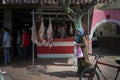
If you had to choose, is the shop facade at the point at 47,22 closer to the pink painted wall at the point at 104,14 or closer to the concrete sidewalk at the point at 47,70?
the concrete sidewalk at the point at 47,70

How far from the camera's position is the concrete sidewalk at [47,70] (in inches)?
584

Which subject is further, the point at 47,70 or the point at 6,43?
the point at 6,43

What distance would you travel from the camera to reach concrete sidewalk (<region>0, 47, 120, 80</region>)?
48.7 feet

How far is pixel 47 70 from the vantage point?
54.6 feet

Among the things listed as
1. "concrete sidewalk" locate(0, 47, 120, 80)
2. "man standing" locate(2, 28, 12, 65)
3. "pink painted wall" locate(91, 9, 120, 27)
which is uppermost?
"pink painted wall" locate(91, 9, 120, 27)

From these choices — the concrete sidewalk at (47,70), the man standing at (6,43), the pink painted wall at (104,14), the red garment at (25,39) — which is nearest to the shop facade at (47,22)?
the red garment at (25,39)

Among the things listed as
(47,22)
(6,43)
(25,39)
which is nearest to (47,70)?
(6,43)

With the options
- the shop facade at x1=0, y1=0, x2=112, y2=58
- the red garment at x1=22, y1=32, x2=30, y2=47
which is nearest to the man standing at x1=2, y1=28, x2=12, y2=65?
the red garment at x1=22, y1=32, x2=30, y2=47

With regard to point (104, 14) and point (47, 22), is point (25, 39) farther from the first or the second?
point (104, 14)

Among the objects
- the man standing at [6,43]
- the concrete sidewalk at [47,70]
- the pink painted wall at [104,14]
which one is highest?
the pink painted wall at [104,14]

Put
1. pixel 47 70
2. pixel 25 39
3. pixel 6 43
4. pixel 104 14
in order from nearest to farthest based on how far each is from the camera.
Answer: pixel 47 70
pixel 6 43
pixel 25 39
pixel 104 14

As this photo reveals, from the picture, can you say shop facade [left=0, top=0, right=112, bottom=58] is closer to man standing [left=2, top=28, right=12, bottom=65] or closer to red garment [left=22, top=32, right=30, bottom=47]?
red garment [left=22, top=32, right=30, bottom=47]

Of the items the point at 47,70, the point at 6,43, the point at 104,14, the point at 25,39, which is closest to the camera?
the point at 47,70

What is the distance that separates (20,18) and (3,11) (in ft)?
5.28
